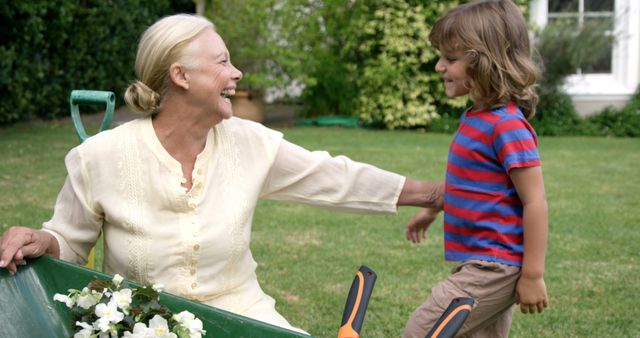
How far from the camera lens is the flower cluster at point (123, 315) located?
183cm

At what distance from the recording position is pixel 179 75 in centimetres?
238

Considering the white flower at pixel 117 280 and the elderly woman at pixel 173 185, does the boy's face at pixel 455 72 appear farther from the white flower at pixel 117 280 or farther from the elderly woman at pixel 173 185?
the white flower at pixel 117 280

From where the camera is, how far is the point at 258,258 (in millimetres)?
4719

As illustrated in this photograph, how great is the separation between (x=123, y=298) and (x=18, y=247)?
0.44m

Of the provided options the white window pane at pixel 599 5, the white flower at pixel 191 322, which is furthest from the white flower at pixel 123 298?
the white window pane at pixel 599 5

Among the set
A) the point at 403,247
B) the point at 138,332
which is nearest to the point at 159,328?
the point at 138,332

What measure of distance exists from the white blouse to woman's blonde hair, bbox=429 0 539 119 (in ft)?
2.03

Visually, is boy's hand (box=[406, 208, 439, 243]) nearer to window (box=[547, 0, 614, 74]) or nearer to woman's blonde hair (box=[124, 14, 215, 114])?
woman's blonde hair (box=[124, 14, 215, 114])

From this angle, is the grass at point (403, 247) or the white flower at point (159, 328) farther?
the grass at point (403, 247)

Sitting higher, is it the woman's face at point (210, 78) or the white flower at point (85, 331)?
the woman's face at point (210, 78)

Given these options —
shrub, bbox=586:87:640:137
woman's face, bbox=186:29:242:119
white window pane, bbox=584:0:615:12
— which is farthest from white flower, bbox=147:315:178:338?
white window pane, bbox=584:0:615:12

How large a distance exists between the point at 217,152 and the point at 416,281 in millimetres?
2072

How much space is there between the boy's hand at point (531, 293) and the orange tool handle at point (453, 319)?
20.2 inches

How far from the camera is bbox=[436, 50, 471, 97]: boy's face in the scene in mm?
2418
